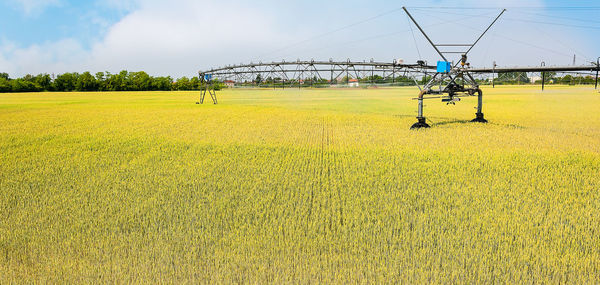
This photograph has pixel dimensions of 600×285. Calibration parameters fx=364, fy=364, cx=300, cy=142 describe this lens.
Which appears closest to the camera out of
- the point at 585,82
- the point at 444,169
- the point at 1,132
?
the point at 444,169

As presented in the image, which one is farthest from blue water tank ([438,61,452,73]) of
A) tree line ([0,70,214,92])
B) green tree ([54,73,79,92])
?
green tree ([54,73,79,92])

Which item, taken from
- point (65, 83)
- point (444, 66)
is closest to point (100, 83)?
point (65, 83)

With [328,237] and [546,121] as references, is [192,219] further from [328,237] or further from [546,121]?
[546,121]

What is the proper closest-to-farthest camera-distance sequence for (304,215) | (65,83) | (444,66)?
(304,215), (444,66), (65,83)

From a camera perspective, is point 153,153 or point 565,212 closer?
point 565,212

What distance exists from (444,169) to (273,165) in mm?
4045

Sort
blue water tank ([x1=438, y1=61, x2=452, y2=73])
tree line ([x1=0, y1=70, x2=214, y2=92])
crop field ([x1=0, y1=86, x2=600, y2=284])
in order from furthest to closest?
tree line ([x1=0, y1=70, x2=214, y2=92]) < blue water tank ([x1=438, y1=61, x2=452, y2=73]) < crop field ([x1=0, y1=86, x2=600, y2=284])

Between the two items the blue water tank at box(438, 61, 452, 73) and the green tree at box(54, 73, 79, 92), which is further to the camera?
the green tree at box(54, 73, 79, 92)

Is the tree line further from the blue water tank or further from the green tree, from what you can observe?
the blue water tank

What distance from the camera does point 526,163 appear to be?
9141 millimetres

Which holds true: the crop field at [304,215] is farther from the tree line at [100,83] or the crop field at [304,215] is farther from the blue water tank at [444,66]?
the tree line at [100,83]

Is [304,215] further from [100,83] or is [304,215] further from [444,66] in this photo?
[100,83]

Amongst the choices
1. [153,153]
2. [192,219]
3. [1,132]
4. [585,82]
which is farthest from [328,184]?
[585,82]

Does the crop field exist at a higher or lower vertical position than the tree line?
lower
